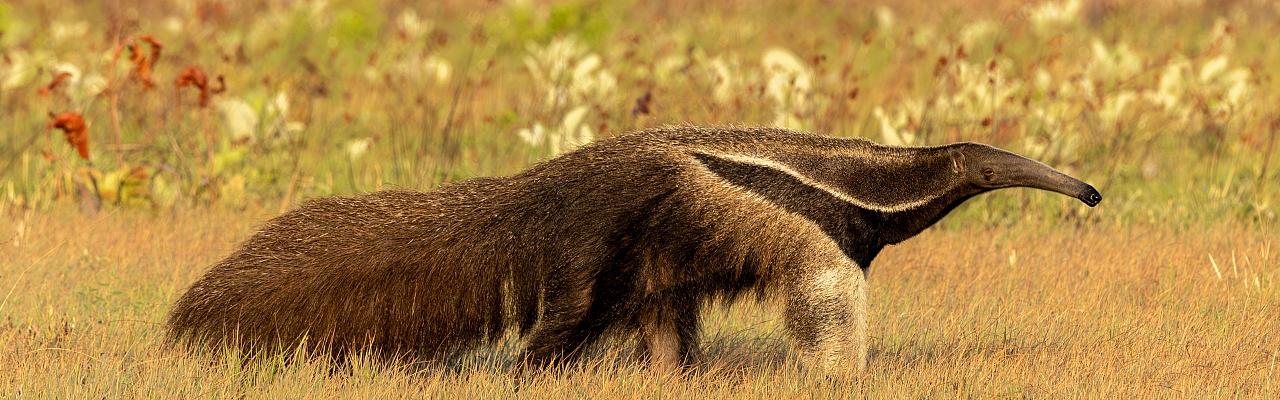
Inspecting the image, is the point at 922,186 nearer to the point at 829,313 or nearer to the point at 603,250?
the point at 829,313

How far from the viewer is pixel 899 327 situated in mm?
6367

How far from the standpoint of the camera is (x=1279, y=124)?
9148mm

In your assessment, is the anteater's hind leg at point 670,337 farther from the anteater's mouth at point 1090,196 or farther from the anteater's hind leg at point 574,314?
the anteater's mouth at point 1090,196

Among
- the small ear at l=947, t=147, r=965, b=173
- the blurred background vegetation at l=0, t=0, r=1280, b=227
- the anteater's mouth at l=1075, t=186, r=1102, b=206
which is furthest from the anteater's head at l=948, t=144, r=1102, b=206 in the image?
the blurred background vegetation at l=0, t=0, r=1280, b=227

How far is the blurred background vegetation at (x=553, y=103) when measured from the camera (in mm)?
9109

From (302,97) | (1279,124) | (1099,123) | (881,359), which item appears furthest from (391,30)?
(881,359)

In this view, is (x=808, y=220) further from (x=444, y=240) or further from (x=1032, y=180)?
(x=444, y=240)

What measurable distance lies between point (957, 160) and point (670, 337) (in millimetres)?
1248

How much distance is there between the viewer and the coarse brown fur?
501 cm

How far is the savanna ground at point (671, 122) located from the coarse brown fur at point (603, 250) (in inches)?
5.6

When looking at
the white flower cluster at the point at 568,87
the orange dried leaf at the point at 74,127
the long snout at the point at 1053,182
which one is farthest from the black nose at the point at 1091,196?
the orange dried leaf at the point at 74,127

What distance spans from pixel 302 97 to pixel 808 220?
8811mm

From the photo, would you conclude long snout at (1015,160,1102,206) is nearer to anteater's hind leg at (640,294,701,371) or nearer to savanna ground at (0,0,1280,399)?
savanna ground at (0,0,1280,399)

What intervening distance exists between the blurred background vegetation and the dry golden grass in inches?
25.5
